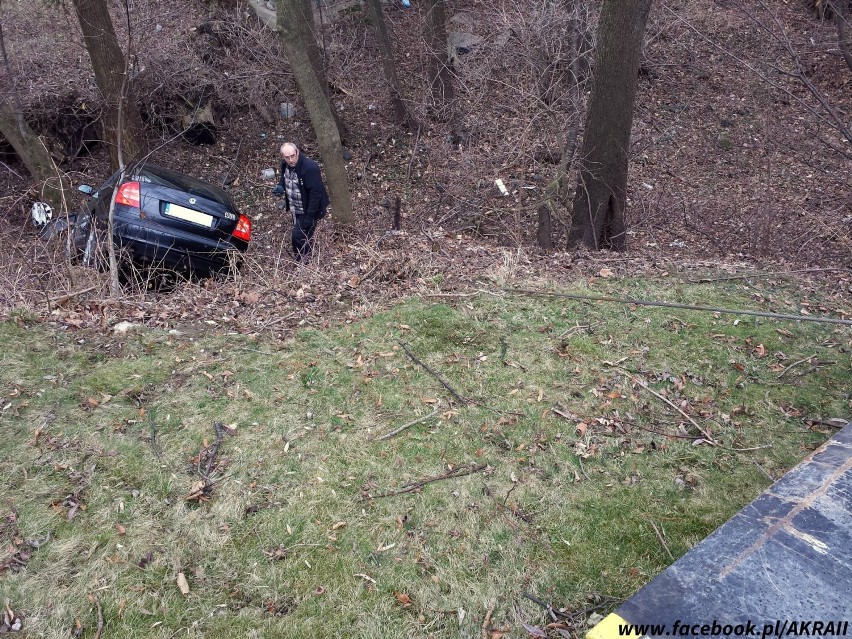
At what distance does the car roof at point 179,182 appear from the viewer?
305 inches

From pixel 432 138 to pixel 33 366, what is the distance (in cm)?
1006

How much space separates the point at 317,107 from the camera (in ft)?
29.1

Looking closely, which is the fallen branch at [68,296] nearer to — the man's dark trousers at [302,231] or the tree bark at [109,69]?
the man's dark trousers at [302,231]

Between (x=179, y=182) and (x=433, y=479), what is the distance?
6.14 metres

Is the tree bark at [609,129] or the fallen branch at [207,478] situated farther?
the tree bark at [609,129]

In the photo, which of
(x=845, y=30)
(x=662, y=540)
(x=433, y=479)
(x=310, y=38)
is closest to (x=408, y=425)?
(x=433, y=479)

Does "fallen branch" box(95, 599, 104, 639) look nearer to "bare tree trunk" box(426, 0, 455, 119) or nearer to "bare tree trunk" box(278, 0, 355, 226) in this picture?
"bare tree trunk" box(278, 0, 355, 226)

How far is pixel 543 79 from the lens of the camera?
10.0 metres

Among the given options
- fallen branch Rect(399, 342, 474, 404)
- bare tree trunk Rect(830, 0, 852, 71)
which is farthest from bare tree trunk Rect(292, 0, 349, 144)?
bare tree trunk Rect(830, 0, 852, 71)

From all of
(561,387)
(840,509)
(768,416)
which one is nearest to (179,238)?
(561,387)

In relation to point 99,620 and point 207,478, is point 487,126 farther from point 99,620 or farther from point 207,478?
point 99,620

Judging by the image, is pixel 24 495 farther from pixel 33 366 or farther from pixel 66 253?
pixel 66 253

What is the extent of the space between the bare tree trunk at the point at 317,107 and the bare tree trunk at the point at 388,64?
452 cm

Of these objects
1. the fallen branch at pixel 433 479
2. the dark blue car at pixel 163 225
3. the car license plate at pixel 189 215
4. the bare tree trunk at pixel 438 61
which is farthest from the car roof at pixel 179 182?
the bare tree trunk at pixel 438 61
